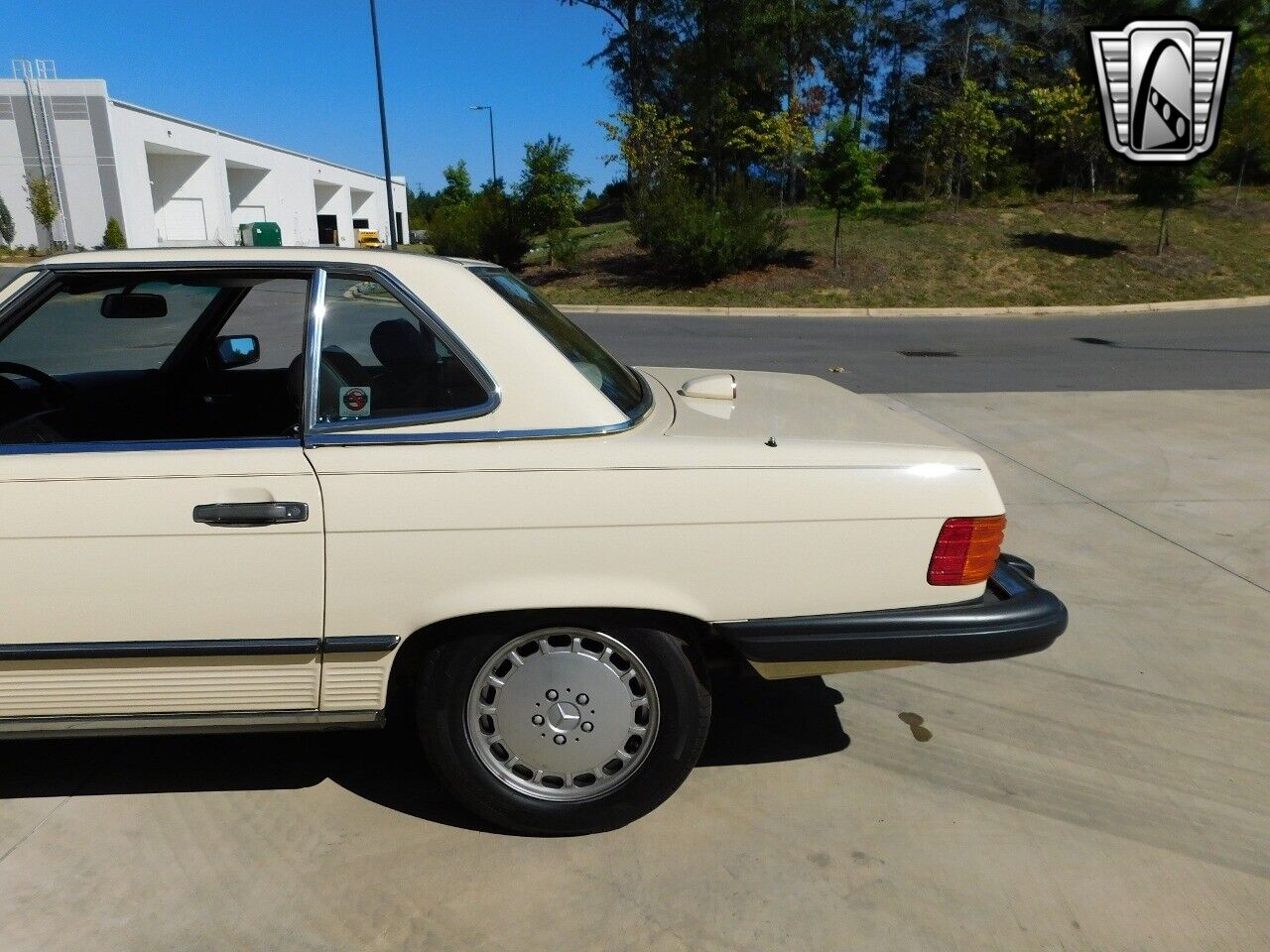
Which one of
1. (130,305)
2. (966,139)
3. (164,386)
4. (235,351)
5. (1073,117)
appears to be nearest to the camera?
(130,305)

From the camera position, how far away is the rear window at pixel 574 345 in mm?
2832

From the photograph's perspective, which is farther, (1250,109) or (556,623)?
(1250,109)

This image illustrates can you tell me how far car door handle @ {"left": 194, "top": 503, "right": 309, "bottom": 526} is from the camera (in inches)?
99.1

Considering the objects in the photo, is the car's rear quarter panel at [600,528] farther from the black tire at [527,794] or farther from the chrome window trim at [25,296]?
the chrome window trim at [25,296]

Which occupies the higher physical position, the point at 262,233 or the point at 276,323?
the point at 262,233

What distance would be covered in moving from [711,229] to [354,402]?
805 inches

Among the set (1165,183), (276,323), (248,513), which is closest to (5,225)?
(276,323)

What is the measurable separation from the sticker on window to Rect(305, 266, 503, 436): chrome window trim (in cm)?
4

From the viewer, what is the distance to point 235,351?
4.01 metres

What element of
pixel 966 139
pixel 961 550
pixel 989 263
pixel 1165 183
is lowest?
pixel 989 263

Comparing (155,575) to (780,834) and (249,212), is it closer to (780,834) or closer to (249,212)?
(780,834)

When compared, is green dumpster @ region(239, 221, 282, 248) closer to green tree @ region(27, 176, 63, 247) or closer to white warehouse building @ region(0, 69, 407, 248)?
white warehouse building @ region(0, 69, 407, 248)

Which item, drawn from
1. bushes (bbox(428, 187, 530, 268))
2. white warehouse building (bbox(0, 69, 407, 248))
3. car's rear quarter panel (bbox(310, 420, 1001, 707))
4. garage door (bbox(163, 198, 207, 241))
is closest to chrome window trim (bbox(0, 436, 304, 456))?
car's rear quarter panel (bbox(310, 420, 1001, 707))

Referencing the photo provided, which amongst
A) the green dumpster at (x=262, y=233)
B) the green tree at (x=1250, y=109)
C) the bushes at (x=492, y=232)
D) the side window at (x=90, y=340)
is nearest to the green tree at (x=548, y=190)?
the bushes at (x=492, y=232)
